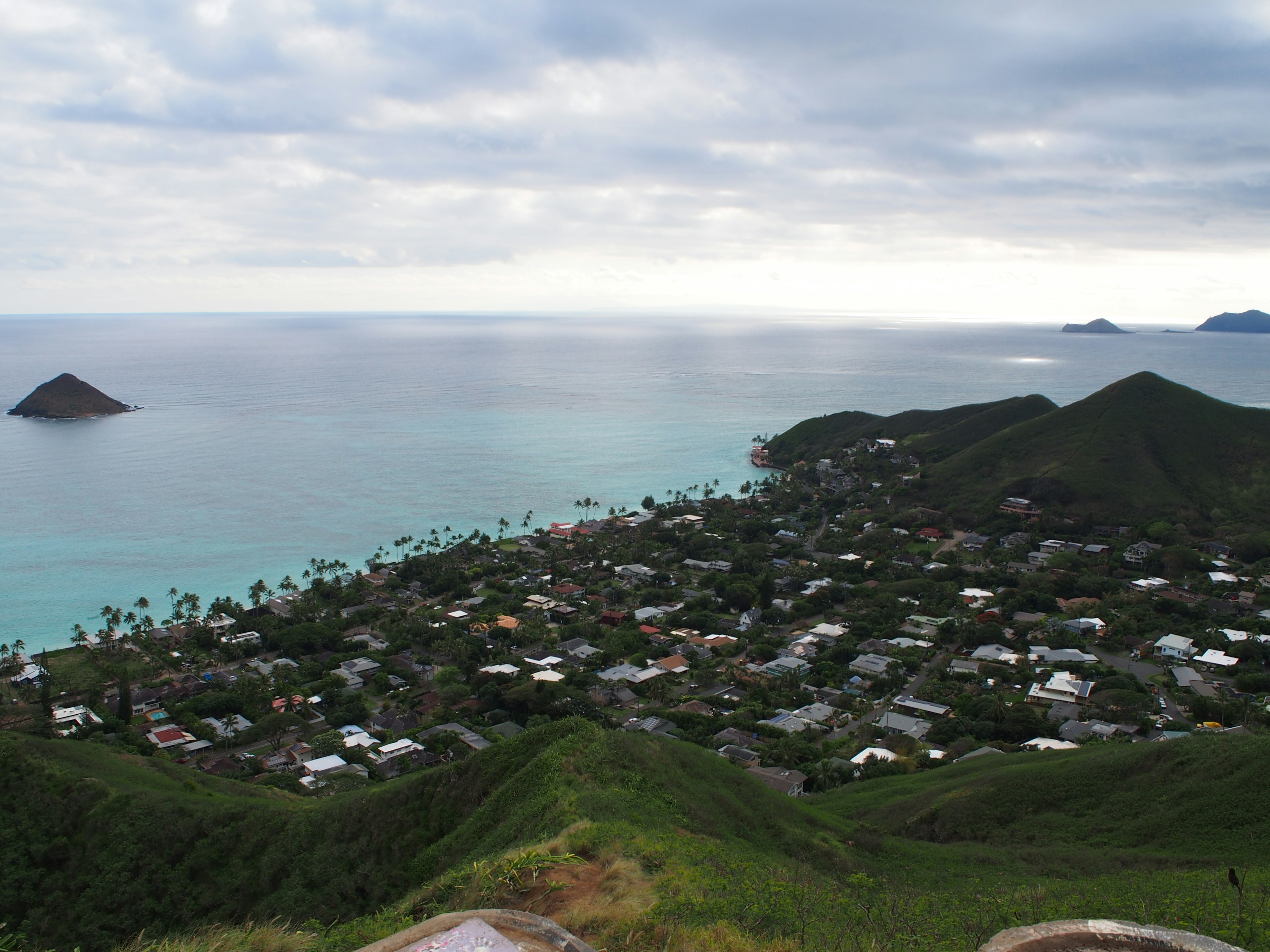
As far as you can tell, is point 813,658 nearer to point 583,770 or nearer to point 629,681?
point 629,681

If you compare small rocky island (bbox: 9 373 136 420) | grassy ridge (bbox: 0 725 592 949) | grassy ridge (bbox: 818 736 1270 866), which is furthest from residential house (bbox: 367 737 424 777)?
small rocky island (bbox: 9 373 136 420)

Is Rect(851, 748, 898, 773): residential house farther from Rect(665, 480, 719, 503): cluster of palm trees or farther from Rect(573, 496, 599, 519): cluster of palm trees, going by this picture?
Rect(665, 480, 719, 503): cluster of palm trees

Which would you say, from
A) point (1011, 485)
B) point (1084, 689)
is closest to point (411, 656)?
point (1084, 689)

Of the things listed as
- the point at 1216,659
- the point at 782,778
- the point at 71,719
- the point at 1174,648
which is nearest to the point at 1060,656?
the point at 1174,648

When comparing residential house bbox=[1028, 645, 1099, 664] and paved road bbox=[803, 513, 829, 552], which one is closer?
residential house bbox=[1028, 645, 1099, 664]

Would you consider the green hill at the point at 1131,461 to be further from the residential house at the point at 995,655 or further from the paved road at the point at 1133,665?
the residential house at the point at 995,655

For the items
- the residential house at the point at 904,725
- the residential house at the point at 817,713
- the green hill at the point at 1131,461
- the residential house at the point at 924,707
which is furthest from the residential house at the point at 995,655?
the green hill at the point at 1131,461
